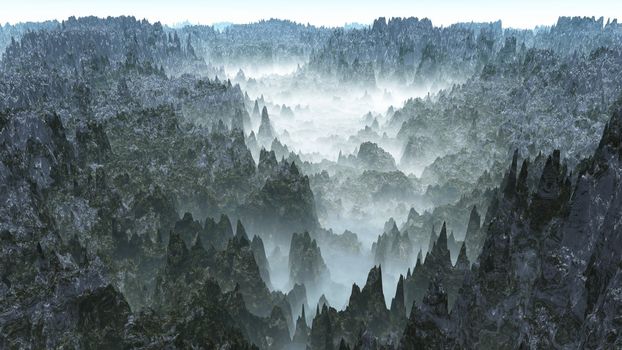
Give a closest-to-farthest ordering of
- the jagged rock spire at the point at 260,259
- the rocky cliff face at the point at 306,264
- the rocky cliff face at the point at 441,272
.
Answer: the rocky cliff face at the point at 441,272 → the jagged rock spire at the point at 260,259 → the rocky cliff face at the point at 306,264

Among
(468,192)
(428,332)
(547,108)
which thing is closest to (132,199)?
(428,332)

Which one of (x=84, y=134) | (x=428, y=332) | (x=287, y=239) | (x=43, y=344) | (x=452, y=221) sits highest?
(x=84, y=134)

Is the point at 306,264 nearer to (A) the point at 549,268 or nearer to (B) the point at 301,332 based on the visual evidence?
(B) the point at 301,332

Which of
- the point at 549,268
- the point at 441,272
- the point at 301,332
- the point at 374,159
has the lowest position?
the point at 301,332

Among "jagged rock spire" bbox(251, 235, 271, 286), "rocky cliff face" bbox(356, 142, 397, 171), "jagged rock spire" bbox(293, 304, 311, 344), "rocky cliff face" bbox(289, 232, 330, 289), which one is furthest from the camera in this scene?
"rocky cliff face" bbox(356, 142, 397, 171)

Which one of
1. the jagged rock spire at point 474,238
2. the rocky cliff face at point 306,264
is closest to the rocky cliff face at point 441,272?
the jagged rock spire at point 474,238

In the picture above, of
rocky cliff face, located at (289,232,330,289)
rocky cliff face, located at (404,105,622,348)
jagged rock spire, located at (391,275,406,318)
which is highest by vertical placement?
rocky cliff face, located at (404,105,622,348)

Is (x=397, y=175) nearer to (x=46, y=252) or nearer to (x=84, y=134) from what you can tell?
(x=84, y=134)

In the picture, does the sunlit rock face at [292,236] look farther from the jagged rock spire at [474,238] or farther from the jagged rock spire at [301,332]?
the jagged rock spire at [474,238]

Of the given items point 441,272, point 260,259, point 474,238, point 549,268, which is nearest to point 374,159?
point 474,238

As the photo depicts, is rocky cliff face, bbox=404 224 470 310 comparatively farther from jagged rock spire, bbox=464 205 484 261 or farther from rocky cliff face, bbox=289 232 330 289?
rocky cliff face, bbox=289 232 330 289

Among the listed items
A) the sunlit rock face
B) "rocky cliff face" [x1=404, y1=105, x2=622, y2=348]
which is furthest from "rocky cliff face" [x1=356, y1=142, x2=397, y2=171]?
"rocky cliff face" [x1=404, y1=105, x2=622, y2=348]
